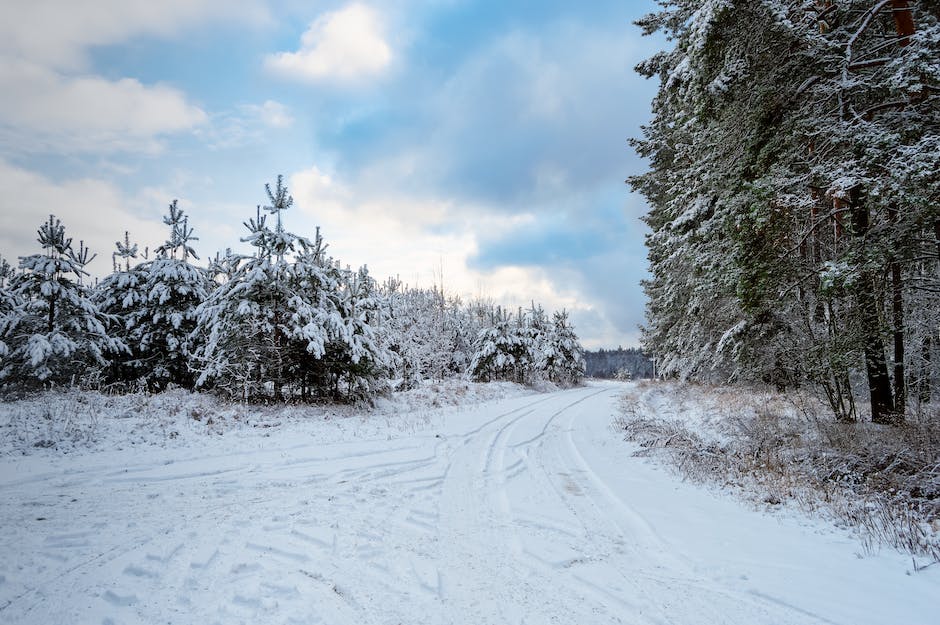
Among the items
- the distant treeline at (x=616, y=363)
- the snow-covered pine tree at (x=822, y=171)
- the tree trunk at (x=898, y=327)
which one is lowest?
the distant treeline at (x=616, y=363)

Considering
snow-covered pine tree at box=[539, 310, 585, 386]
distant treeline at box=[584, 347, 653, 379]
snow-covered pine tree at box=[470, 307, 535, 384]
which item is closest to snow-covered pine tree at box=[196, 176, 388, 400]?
snow-covered pine tree at box=[470, 307, 535, 384]

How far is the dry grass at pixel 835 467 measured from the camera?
4.86m

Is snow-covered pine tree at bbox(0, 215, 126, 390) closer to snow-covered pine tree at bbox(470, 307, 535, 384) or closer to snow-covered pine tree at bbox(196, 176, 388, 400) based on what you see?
snow-covered pine tree at bbox(196, 176, 388, 400)

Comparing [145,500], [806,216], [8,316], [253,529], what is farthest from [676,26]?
[8,316]

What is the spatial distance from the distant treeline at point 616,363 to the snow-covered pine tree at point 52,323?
4630 inches

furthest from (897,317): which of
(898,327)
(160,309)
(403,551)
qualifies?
(160,309)

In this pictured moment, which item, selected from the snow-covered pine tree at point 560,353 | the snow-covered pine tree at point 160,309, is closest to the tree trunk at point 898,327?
the snow-covered pine tree at point 160,309

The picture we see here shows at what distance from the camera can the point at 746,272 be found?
842 cm

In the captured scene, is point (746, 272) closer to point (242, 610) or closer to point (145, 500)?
point (242, 610)

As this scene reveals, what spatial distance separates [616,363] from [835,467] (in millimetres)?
143736

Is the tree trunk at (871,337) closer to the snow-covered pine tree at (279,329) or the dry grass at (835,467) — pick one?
the dry grass at (835,467)

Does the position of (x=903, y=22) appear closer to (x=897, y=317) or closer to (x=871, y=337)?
(x=897, y=317)

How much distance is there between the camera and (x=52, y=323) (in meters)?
13.2

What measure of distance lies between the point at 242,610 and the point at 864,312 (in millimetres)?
9909
